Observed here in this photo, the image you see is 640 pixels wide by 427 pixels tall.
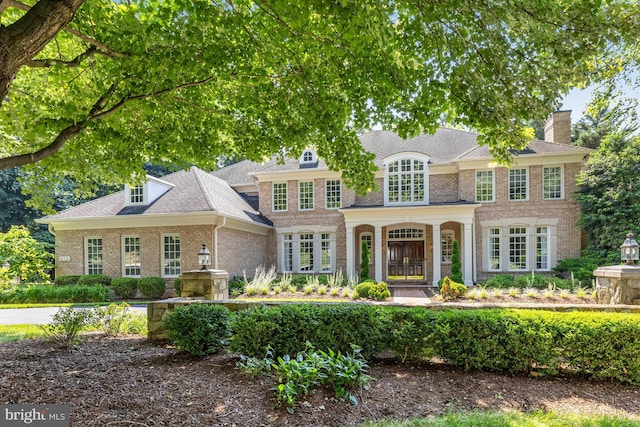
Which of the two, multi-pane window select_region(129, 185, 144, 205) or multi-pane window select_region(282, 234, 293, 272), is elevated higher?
multi-pane window select_region(129, 185, 144, 205)

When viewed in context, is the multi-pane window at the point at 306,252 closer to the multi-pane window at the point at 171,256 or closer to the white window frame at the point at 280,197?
the white window frame at the point at 280,197

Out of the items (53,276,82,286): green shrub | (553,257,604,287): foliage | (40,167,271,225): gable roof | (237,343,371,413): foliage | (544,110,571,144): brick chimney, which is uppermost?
(544,110,571,144): brick chimney

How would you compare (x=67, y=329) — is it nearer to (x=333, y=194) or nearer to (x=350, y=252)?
(x=350, y=252)

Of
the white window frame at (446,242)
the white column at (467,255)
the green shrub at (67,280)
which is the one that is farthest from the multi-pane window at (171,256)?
the white column at (467,255)

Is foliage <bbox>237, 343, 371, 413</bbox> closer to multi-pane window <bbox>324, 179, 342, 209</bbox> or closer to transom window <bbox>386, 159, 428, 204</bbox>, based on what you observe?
transom window <bbox>386, 159, 428, 204</bbox>

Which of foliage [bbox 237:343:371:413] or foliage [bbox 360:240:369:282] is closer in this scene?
foliage [bbox 237:343:371:413]

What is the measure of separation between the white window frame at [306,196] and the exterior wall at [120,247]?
17.9 ft

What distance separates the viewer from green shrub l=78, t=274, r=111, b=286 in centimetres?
1550

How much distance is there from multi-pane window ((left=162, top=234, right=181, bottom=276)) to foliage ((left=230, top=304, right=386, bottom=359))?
11716 mm

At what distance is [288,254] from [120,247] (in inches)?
305

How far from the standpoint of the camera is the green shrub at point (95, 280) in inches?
610

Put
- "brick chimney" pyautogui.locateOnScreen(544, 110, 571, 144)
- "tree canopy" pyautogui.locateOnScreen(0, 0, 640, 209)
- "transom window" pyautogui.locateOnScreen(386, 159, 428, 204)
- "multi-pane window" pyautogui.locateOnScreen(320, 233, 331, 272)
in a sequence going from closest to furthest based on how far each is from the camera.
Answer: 1. "tree canopy" pyautogui.locateOnScreen(0, 0, 640, 209)
2. "transom window" pyautogui.locateOnScreen(386, 159, 428, 204)
3. "brick chimney" pyautogui.locateOnScreen(544, 110, 571, 144)
4. "multi-pane window" pyautogui.locateOnScreen(320, 233, 331, 272)

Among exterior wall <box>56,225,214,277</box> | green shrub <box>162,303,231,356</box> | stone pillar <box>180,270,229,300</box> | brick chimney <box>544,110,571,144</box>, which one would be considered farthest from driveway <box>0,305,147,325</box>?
brick chimney <box>544,110,571,144</box>

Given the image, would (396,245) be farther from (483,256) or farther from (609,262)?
(609,262)
